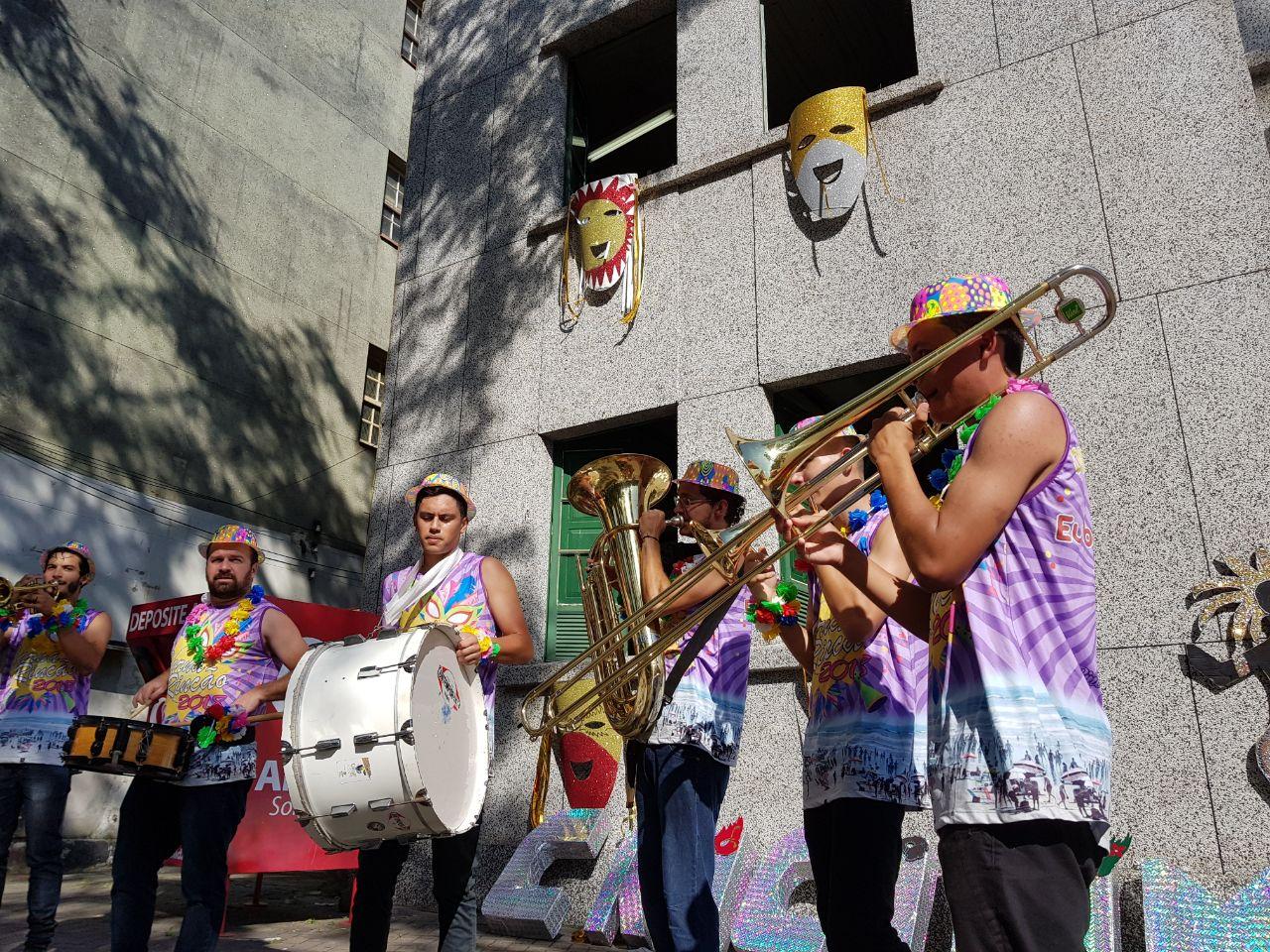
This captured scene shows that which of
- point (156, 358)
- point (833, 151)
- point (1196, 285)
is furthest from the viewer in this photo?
point (156, 358)

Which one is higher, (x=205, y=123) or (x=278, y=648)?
(x=205, y=123)

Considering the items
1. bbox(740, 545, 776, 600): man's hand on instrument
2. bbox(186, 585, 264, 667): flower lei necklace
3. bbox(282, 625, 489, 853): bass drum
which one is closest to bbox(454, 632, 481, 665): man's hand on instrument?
bbox(282, 625, 489, 853): bass drum

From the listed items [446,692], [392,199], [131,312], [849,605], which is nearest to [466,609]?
[446,692]

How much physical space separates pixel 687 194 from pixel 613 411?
1806 mm

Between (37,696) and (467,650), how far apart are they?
303cm

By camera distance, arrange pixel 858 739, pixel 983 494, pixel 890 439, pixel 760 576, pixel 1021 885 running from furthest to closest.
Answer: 1. pixel 760 576
2. pixel 858 739
3. pixel 890 439
4. pixel 983 494
5. pixel 1021 885

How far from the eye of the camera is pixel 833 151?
22.0 ft

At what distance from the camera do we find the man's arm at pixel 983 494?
6.31 ft

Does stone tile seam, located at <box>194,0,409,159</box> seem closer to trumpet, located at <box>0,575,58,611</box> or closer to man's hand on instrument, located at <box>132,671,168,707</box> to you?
trumpet, located at <box>0,575,58,611</box>

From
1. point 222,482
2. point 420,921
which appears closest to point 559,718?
point 420,921

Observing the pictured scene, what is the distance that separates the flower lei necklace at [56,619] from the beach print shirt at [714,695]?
3634mm

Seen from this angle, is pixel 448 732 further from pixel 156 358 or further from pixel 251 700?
pixel 156 358

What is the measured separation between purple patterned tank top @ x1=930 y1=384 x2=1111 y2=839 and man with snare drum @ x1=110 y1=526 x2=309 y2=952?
3063mm

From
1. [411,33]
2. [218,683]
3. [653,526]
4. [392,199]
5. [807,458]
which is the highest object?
[411,33]
